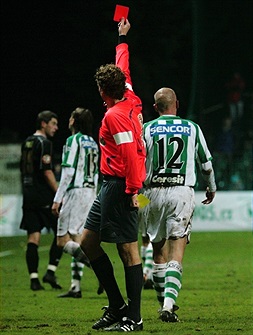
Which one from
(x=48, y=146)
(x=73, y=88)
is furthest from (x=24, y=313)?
(x=73, y=88)

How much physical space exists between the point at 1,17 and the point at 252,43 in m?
8.09

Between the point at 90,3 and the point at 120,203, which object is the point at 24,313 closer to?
the point at 120,203

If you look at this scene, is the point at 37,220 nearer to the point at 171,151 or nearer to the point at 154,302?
the point at 154,302

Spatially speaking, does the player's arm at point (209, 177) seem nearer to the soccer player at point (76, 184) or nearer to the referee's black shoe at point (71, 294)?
the soccer player at point (76, 184)

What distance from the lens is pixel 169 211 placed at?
978cm

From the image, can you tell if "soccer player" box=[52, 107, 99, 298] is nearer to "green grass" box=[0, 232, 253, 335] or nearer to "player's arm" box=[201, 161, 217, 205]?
"green grass" box=[0, 232, 253, 335]

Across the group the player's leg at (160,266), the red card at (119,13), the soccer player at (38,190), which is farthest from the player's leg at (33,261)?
the red card at (119,13)

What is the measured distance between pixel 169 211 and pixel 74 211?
3.34m

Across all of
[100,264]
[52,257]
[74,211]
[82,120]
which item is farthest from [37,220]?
[100,264]

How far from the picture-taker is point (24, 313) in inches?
422

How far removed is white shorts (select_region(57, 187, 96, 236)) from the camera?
1292 cm

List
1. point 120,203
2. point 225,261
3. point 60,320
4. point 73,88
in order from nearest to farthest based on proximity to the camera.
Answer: point 120,203
point 60,320
point 225,261
point 73,88

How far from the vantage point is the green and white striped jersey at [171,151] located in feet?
32.0

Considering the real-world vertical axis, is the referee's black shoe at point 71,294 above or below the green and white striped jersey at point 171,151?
below
